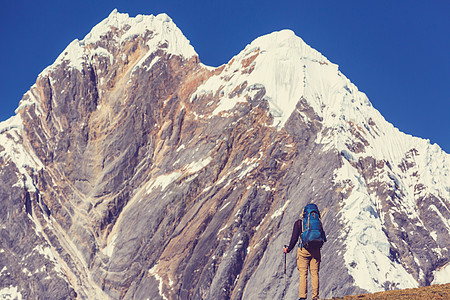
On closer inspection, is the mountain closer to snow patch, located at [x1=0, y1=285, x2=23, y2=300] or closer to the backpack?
snow patch, located at [x1=0, y1=285, x2=23, y2=300]

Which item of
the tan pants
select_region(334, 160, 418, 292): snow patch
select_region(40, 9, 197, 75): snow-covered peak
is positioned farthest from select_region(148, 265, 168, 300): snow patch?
the tan pants

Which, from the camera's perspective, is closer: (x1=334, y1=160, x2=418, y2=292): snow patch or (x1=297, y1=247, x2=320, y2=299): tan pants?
(x1=297, y1=247, x2=320, y2=299): tan pants

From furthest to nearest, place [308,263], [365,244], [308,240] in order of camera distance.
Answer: [365,244], [308,263], [308,240]

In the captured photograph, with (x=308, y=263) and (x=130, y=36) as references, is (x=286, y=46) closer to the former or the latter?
(x=130, y=36)

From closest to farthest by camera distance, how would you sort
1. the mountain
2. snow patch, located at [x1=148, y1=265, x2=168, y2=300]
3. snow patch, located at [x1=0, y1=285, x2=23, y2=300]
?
the mountain < snow patch, located at [x1=148, y1=265, x2=168, y2=300] < snow patch, located at [x1=0, y1=285, x2=23, y2=300]

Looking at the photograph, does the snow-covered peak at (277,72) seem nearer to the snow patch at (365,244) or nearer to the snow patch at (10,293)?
the snow patch at (365,244)

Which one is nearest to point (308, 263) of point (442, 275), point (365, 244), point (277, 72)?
point (365, 244)

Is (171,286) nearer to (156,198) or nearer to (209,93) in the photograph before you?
(156,198)
